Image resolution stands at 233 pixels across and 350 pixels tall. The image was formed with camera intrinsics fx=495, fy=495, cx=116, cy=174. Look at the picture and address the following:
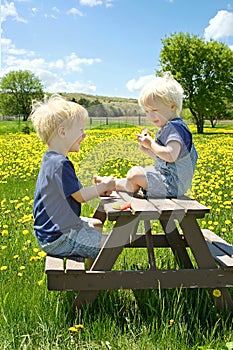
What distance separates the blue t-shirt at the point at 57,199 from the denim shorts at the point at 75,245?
3cm

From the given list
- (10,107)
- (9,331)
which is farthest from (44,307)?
(10,107)

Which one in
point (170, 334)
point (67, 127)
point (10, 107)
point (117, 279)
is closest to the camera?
point (170, 334)

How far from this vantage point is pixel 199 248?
3105 millimetres

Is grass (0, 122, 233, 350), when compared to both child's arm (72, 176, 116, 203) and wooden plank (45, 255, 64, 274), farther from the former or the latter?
child's arm (72, 176, 116, 203)

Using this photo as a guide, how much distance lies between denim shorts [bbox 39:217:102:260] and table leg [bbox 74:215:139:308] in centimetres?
15

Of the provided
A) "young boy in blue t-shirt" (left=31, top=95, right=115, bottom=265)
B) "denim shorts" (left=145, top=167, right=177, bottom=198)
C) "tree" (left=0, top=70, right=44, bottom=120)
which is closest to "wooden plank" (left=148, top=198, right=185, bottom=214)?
"denim shorts" (left=145, top=167, right=177, bottom=198)

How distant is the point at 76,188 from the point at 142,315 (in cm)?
92

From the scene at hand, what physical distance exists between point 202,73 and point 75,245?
124 feet

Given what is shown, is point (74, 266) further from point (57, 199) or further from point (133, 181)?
point (133, 181)

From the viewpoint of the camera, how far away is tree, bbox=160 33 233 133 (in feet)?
125

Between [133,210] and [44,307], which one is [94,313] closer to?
[44,307]

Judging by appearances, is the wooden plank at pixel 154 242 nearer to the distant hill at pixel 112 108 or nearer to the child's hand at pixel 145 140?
the child's hand at pixel 145 140

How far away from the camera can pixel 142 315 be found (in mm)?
3162

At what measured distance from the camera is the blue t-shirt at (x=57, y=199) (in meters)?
3.16
